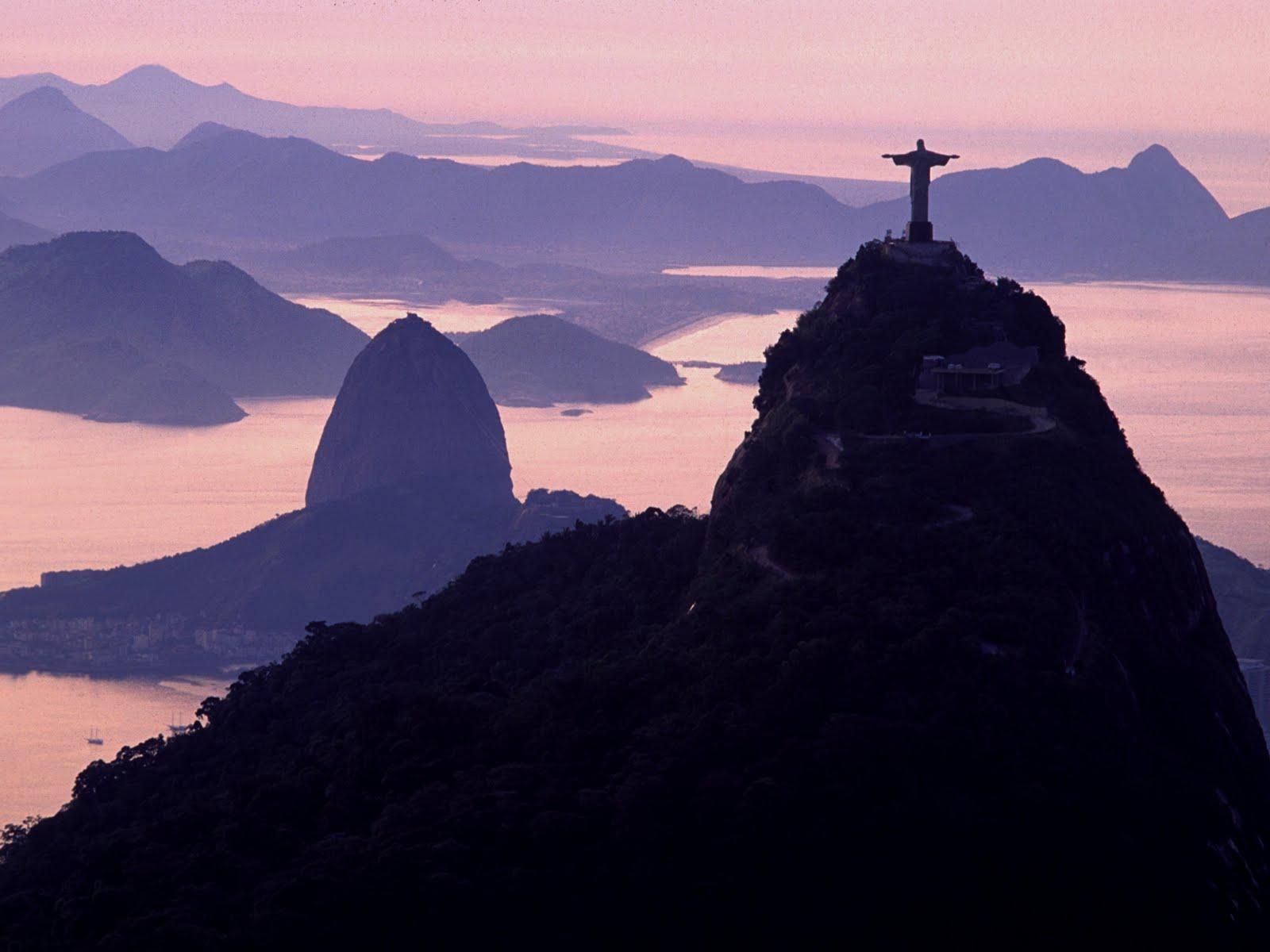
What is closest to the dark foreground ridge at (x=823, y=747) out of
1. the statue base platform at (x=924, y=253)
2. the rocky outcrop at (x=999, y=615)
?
the rocky outcrop at (x=999, y=615)

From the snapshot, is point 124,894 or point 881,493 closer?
point 124,894

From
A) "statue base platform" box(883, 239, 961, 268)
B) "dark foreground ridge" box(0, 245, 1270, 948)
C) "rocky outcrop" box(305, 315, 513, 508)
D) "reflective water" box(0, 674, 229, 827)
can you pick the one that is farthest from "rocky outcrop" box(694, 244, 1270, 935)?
"rocky outcrop" box(305, 315, 513, 508)

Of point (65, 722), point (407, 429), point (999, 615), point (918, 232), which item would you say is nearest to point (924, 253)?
point (918, 232)

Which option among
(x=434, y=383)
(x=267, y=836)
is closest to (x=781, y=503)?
(x=267, y=836)

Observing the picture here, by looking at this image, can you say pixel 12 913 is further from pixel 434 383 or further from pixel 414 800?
pixel 434 383

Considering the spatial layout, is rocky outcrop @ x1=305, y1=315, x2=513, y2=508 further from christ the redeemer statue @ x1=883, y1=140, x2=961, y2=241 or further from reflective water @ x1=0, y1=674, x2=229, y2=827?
christ the redeemer statue @ x1=883, y1=140, x2=961, y2=241

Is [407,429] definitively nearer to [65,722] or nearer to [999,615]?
[65,722]

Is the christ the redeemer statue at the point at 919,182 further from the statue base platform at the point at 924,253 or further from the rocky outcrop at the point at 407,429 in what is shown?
the rocky outcrop at the point at 407,429
